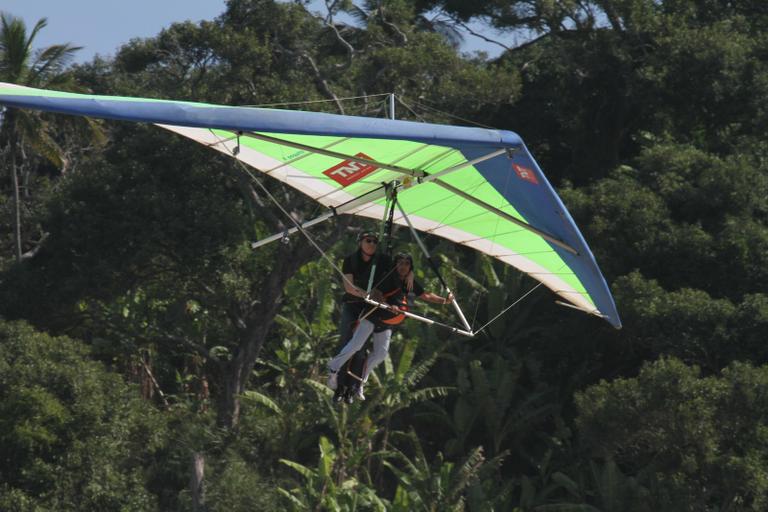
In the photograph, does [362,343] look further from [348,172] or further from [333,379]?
[348,172]

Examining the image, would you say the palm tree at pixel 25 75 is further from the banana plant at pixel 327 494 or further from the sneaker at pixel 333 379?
the sneaker at pixel 333 379

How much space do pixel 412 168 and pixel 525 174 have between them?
1083 mm

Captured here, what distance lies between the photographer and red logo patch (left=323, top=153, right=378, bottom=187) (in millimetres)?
12844

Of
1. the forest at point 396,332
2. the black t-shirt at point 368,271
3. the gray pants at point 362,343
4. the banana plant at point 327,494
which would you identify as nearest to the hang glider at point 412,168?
the black t-shirt at point 368,271

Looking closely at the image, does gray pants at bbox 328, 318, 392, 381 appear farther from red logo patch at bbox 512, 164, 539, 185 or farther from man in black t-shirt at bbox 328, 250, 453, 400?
red logo patch at bbox 512, 164, 539, 185

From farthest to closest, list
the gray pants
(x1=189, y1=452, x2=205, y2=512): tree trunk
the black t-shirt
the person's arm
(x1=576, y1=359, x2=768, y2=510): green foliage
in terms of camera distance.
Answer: (x1=189, y1=452, x2=205, y2=512): tree trunk, (x1=576, y1=359, x2=768, y2=510): green foliage, the gray pants, the black t-shirt, the person's arm

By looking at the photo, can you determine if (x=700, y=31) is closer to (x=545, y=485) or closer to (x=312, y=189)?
(x=545, y=485)

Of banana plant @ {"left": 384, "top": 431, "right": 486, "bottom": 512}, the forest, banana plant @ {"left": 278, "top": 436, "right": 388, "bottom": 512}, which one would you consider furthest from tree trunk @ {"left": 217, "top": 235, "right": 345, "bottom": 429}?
banana plant @ {"left": 384, "top": 431, "right": 486, "bottom": 512}

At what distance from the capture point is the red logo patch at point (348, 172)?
12.8 m

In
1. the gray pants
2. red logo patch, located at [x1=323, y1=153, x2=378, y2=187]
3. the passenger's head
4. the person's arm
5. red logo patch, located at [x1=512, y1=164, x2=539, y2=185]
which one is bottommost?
the gray pants

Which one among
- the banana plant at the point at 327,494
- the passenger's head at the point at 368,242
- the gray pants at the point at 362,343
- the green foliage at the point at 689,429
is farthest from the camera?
the banana plant at the point at 327,494

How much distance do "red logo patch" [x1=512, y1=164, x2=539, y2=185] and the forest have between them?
31.7 ft

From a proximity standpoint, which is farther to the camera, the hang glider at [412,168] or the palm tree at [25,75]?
the palm tree at [25,75]

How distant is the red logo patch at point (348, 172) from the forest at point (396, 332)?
9.45 meters
